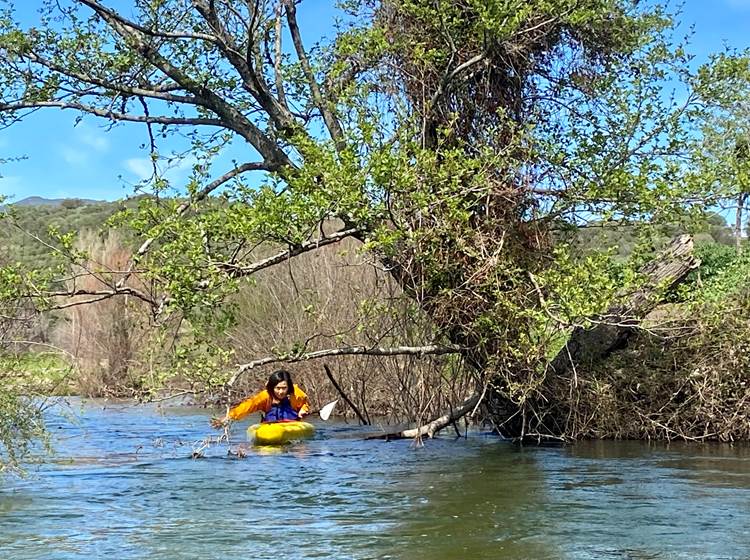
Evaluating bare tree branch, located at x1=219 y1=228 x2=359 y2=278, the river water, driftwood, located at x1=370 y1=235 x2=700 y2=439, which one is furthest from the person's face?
bare tree branch, located at x1=219 y1=228 x2=359 y2=278

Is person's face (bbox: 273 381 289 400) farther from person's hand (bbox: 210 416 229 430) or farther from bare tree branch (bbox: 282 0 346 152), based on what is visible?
bare tree branch (bbox: 282 0 346 152)

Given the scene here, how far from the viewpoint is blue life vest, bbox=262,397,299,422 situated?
17.7m

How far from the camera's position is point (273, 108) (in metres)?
15.4

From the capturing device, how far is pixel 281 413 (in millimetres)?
17703

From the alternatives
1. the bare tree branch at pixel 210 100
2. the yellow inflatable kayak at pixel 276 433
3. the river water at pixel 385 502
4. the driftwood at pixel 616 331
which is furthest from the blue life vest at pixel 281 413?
the driftwood at pixel 616 331

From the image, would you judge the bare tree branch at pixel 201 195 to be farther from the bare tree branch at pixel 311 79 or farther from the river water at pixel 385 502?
the river water at pixel 385 502

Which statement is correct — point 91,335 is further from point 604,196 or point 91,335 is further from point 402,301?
point 604,196

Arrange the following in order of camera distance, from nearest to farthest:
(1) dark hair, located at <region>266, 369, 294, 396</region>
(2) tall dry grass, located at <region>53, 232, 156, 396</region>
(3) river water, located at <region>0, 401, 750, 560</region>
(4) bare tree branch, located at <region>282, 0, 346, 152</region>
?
(3) river water, located at <region>0, 401, 750, 560</region>, (4) bare tree branch, located at <region>282, 0, 346, 152</region>, (1) dark hair, located at <region>266, 369, 294, 396</region>, (2) tall dry grass, located at <region>53, 232, 156, 396</region>

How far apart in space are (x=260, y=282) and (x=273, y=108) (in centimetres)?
789

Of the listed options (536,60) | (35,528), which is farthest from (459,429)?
(35,528)

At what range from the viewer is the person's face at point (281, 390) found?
1761cm

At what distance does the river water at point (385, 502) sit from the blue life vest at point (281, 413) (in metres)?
1.09

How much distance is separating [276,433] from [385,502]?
5725 millimetres

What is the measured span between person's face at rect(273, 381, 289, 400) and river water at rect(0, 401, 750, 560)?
130cm
